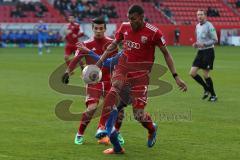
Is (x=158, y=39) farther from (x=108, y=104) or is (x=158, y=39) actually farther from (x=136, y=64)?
(x=108, y=104)

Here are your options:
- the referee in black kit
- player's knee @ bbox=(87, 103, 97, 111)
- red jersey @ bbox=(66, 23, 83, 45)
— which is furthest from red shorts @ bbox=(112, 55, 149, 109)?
red jersey @ bbox=(66, 23, 83, 45)

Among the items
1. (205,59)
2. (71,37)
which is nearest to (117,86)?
(205,59)

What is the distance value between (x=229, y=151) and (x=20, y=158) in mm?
3118

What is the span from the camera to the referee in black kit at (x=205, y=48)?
53.4 feet

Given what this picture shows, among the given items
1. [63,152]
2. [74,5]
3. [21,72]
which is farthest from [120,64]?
[74,5]

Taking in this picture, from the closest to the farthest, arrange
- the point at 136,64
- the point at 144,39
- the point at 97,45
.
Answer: the point at 144,39 < the point at 136,64 < the point at 97,45

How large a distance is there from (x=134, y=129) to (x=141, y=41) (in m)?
2.70

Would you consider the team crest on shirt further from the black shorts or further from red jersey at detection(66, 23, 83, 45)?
red jersey at detection(66, 23, 83, 45)

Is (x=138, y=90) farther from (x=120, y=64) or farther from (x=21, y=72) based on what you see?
(x=21, y=72)

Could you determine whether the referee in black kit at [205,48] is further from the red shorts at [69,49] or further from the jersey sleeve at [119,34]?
the red shorts at [69,49]

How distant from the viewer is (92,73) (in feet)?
30.8

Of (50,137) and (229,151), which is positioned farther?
(50,137)

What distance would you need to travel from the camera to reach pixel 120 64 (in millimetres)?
9391

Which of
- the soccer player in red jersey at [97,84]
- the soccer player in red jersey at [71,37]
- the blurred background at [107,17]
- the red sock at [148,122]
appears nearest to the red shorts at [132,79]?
the red sock at [148,122]
